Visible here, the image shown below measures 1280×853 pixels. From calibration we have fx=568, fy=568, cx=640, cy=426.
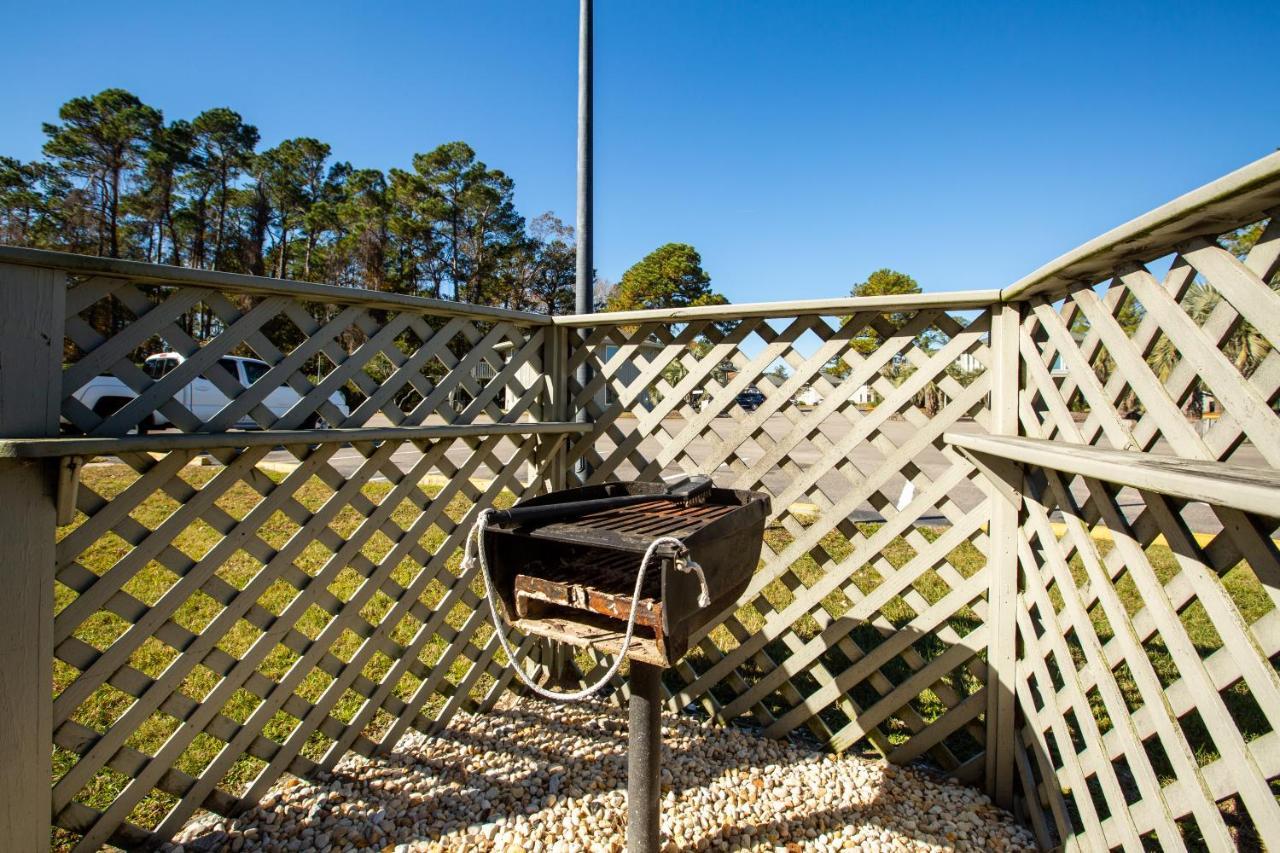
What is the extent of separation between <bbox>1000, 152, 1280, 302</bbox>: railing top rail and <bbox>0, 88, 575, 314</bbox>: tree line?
2566 cm

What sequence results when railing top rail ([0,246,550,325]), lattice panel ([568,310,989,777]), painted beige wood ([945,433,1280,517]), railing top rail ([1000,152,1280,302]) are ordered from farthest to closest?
lattice panel ([568,310,989,777]), railing top rail ([0,246,550,325]), railing top rail ([1000,152,1280,302]), painted beige wood ([945,433,1280,517])

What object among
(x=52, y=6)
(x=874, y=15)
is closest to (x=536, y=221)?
(x=52, y=6)

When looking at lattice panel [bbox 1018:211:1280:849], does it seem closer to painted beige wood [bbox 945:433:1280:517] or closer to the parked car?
painted beige wood [bbox 945:433:1280:517]

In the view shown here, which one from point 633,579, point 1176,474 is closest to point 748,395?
point 633,579

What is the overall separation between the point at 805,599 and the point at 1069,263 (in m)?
1.36

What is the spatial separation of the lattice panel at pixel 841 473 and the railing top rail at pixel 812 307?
0.05m

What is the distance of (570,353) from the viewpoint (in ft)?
8.30

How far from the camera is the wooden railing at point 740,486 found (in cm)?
100

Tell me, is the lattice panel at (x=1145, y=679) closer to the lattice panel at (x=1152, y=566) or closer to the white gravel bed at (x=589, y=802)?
the lattice panel at (x=1152, y=566)

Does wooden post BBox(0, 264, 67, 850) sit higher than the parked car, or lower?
lower

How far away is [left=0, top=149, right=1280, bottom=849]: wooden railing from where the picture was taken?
1.00 meters

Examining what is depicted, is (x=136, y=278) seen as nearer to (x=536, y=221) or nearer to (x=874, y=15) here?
(x=874, y=15)

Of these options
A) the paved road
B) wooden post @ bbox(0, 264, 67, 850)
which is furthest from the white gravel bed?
the paved road

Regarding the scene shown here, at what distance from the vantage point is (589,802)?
6.07ft
